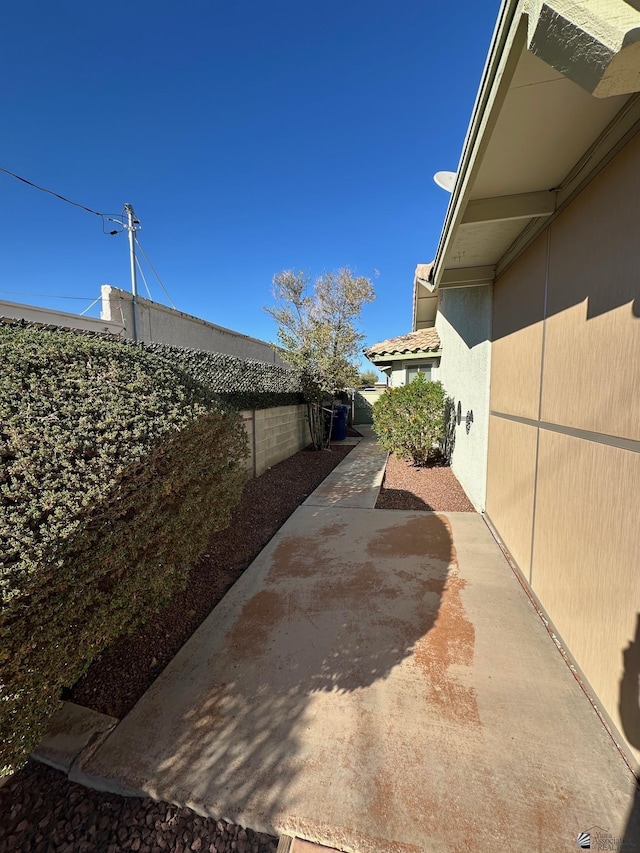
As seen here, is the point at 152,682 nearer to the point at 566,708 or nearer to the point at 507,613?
the point at 566,708

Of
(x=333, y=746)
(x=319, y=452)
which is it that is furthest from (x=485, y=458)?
(x=319, y=452)

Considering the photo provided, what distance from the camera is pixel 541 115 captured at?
76.4 inches

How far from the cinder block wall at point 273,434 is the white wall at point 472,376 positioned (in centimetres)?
359

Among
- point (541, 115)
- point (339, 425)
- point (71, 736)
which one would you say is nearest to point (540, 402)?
point (541, 115)

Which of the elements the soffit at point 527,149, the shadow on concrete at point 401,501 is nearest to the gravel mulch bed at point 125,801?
the shadow on concrete at point 401,501

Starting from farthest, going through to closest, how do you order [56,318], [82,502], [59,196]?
[59,196]
[56,318]
[82,502]

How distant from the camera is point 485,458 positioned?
475 cm

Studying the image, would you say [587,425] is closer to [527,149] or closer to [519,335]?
[519,335]

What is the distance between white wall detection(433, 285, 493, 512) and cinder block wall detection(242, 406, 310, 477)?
359cm

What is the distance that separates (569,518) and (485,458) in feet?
7.83

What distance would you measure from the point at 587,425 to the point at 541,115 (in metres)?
1.85

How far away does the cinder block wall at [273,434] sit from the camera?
6859mm

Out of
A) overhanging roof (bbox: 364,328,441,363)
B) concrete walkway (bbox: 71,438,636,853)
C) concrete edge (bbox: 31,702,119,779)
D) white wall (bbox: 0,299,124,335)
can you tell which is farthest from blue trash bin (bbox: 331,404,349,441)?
concrete edge (bbox: 31,702,119,779)

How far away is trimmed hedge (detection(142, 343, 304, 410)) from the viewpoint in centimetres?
494
